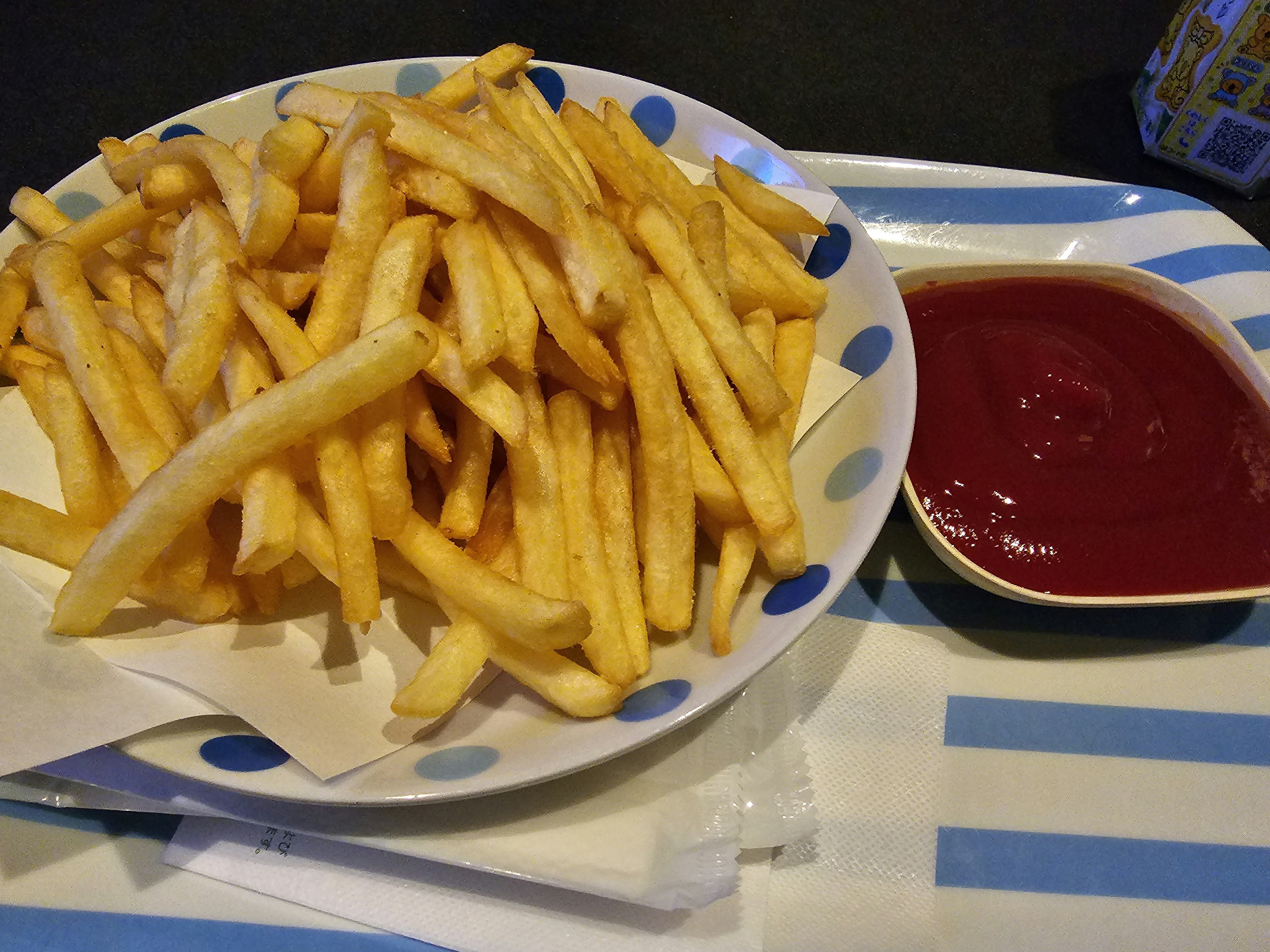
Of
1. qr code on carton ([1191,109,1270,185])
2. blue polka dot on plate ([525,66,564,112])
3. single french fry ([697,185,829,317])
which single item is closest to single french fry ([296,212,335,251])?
single french fry ([697,185,829,317])

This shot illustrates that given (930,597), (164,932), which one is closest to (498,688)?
(164,932)

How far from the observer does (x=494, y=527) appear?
1218 millimetres

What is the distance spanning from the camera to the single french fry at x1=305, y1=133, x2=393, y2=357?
109cm

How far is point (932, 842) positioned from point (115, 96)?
3.21 meters

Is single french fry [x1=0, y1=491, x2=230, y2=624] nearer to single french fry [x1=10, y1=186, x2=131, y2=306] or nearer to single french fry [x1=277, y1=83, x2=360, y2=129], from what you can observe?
single french fry [x1=10, y1=186, x2=131, y2=306]

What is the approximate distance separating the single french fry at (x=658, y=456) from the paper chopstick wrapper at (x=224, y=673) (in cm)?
29

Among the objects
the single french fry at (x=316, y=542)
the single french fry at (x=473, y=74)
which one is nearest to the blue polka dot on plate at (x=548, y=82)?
the single french fry at (x=473, y=74)

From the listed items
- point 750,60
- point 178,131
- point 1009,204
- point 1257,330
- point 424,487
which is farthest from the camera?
point 750,60

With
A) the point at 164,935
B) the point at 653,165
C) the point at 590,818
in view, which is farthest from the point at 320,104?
the point at 164,935

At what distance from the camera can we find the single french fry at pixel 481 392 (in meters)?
1.05

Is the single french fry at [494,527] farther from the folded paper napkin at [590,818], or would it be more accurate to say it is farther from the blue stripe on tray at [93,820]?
the blue stripe on tray at [93,820]

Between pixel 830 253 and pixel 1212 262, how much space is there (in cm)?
111

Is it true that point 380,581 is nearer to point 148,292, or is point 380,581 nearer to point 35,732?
point 35,732

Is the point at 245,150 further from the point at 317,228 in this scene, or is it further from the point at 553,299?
the point at 553,299
